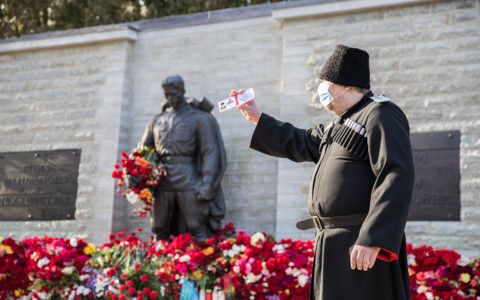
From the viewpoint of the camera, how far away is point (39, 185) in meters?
9.13

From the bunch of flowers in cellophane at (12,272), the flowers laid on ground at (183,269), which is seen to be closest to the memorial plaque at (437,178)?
the flowers laid on ground at (183,269)

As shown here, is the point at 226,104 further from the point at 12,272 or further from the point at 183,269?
the point at 12,272

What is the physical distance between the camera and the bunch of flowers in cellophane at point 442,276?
5723 mm

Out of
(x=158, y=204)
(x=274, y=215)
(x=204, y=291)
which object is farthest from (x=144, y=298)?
(x=274, y=215)

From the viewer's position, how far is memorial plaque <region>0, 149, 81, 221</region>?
8.97 m

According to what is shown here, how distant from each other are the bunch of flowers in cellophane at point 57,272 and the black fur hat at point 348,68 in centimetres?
431

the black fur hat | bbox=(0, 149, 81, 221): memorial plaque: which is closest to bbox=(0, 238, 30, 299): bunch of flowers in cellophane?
bbox=(0, 149, 81, 221): memorial plaque

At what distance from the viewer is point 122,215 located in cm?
873

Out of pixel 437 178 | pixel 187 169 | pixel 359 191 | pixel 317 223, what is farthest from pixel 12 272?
pixel 359 191

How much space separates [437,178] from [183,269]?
2.75 metres

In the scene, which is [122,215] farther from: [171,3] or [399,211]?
[171,3]

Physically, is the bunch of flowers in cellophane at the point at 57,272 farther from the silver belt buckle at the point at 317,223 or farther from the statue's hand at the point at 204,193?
the silver belt buckle at the point at 317,223

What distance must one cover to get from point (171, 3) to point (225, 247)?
9072 mm

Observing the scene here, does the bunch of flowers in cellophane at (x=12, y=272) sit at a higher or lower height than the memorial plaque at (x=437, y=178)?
lower
